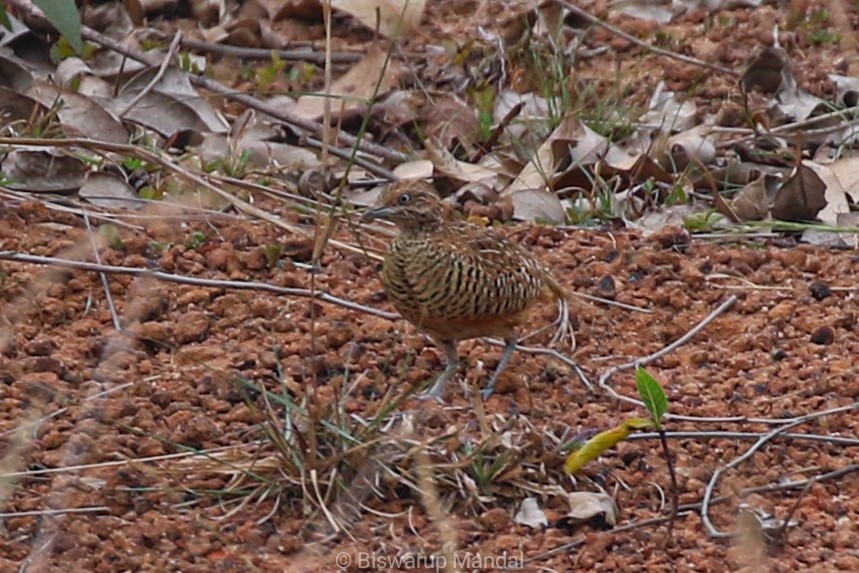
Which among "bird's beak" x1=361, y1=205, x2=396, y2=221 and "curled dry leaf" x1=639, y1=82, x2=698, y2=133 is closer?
"bird's beak" x1=361, y1=205, x2=396, y2=221

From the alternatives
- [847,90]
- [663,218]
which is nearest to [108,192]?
[663,218]

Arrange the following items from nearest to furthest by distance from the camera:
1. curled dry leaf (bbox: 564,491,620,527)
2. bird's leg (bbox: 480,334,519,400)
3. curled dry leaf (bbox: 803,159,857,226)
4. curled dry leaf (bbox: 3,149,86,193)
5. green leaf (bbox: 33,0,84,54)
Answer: green leaf (bbox: 33,0,84,54) → curled dry leaf (bbox: 564,491,620,527) → bird's leg (bbox: 480,334,519,400) → curled dry leaf (bbox: 3,149,86,193) → curled dry leaf (bbox: 803,159,857,226)

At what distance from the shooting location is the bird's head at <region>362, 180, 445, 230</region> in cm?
505

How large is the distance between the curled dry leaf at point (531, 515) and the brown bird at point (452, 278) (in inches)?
28.0

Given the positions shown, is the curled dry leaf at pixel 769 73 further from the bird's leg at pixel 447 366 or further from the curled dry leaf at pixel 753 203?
the bird's leg at pixel 447 366

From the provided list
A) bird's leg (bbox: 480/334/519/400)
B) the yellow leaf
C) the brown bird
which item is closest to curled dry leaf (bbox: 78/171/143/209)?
the brown bird

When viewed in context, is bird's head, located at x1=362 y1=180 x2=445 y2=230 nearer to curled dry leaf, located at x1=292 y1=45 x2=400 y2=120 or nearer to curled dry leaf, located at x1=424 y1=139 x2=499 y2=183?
curled dry leaf, located at x1=424 y1=139 x2=499 y2=183

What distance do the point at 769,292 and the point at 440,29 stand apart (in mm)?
3144

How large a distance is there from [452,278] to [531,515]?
1.03 m

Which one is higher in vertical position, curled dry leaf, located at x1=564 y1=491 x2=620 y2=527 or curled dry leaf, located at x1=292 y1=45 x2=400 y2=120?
curled dry leaf, located at x1=564 y1=491 x2=620 y2=527

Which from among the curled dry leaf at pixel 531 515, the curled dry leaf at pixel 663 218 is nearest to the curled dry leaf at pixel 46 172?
the curled dry leaf at pixel 663 218

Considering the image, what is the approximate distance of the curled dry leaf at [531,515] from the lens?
4031mm

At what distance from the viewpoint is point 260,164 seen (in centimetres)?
659

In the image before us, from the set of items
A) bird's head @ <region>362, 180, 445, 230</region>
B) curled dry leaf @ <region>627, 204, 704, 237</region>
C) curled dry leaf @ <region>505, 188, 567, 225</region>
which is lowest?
curled dry leaf @ <region>505, 188, 567, 225</region>
